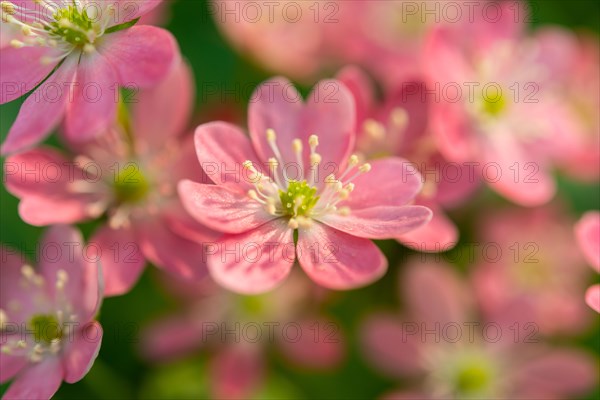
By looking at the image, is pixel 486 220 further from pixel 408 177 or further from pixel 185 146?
pixel 185 146

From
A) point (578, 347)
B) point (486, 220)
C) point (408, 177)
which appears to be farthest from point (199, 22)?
point (578, 347)

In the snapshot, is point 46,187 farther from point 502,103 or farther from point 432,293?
point 502,103

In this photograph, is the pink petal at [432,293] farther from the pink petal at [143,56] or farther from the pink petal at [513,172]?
the pink petal at [143,56]

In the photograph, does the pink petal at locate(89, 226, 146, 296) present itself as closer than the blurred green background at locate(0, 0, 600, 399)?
Yes

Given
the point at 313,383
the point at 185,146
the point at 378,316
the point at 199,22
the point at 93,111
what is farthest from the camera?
the point at 199,22

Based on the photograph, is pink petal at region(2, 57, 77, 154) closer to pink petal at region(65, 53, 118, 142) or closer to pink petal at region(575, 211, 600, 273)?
pink petal at region(65, 53, 118, 142)

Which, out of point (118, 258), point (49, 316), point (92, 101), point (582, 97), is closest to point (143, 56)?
point (92, 101)

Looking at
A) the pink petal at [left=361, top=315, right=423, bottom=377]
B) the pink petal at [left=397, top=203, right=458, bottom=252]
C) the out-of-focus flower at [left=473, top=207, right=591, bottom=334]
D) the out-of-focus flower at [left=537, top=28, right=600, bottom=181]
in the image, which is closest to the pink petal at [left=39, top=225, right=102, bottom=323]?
the pink petal at [left=397, top=203, right=458, bottom=252]
